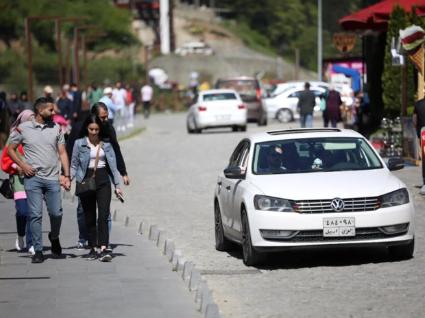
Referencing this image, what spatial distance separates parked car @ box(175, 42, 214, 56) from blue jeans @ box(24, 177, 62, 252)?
4879 inches

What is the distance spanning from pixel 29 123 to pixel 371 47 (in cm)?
2802

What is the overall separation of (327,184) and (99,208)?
242 centimetres

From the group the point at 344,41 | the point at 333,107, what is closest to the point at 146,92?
the point at 344,41

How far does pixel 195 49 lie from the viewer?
468 feet

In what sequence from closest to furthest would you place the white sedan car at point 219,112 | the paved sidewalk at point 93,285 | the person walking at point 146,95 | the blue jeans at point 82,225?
the paved sidewalk at point 93,285, the blue jeans at point 82,225, the white sedan car at point 219,112, the person walking at point 146,95

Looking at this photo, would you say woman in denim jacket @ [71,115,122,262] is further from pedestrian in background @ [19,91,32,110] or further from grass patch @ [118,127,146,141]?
grass patch @ [118,127,146,141]

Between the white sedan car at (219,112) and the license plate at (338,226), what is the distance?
34.9 meters

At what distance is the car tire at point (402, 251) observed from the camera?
14.2m

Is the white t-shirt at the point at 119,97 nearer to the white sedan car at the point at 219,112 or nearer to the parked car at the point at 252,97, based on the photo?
the white sedan car at the point at 219,112

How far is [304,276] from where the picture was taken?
13359mm

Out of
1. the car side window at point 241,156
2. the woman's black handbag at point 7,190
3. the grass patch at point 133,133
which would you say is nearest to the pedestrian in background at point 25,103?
the grass patch at point 133,133

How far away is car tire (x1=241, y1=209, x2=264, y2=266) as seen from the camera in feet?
46.1

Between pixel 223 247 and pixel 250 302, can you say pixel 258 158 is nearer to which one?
pixel 223 247

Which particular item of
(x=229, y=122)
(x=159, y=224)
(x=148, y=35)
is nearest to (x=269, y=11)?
(x=148, y=35)
